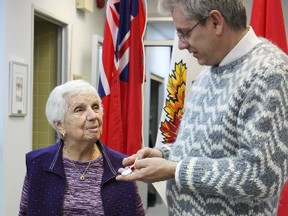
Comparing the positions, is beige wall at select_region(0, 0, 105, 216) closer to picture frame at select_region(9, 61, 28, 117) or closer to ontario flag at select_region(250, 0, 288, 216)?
picture frame at select_region(9, 61, 28, 117)

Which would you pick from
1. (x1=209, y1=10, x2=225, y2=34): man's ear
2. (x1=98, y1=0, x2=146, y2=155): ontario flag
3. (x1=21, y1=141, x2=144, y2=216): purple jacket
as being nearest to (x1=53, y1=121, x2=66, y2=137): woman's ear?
(x1=21, y1=141, x2=144, y2=216): purple jacket

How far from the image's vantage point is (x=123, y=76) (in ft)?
9.37

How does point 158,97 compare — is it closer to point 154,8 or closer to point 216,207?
point 154,8

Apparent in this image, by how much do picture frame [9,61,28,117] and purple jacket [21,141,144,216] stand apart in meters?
1.13

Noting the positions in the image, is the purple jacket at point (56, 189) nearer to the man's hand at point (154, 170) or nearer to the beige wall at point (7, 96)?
the man's hand at point (154, 170)

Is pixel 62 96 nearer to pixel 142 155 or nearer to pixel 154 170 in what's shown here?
pixel 142 155

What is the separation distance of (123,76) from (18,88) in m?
0.80

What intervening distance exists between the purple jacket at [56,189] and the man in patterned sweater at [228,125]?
0.71 metres

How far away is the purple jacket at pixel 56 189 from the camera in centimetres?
181

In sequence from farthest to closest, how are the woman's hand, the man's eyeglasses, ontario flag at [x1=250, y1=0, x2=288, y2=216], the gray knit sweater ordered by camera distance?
1. ontario flag at [x1=250, y1=0, x2=288, y2=216]
2. the woman's hand
3. the man's eyeglasses
4. the gray knit sweater

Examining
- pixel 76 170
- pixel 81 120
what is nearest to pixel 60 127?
pixel 81 120

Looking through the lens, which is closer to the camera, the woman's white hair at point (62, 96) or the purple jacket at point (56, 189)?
the purple jacket at point (56, 189)

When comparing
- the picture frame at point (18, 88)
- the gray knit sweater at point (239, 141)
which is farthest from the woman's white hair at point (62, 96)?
the picture frame at point (18, 88)

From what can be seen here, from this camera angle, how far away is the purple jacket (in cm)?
181
